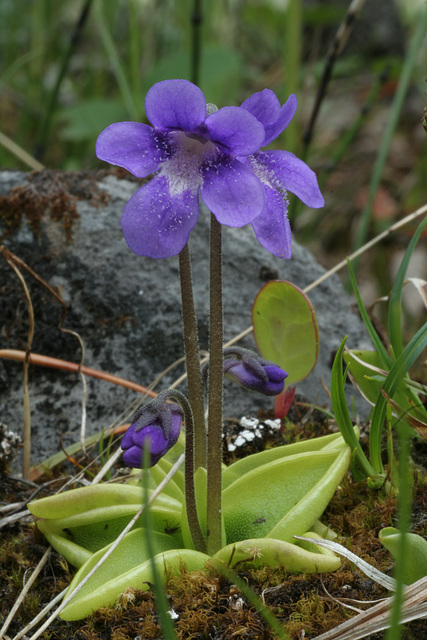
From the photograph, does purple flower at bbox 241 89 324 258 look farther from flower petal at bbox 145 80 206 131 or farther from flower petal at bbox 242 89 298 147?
flower petal at bbox 145 80 206 131

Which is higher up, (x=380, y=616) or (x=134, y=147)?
(x=134, y=147)

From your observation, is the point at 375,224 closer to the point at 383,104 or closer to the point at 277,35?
the point at 383,104

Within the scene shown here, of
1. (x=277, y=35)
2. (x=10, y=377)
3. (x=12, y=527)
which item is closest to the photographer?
(x=12, y=527)

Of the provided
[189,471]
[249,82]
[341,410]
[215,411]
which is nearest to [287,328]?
[341,410]

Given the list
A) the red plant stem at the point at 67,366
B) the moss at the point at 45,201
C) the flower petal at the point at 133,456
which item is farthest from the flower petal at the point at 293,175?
the moss at the point at 45,201

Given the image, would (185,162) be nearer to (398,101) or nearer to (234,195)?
(234,195)

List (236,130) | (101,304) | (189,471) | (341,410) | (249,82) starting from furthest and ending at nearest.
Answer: (249,82), (101,304), (341,410), (189,471), (236,130)

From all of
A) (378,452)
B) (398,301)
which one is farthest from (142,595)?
(398,301)
